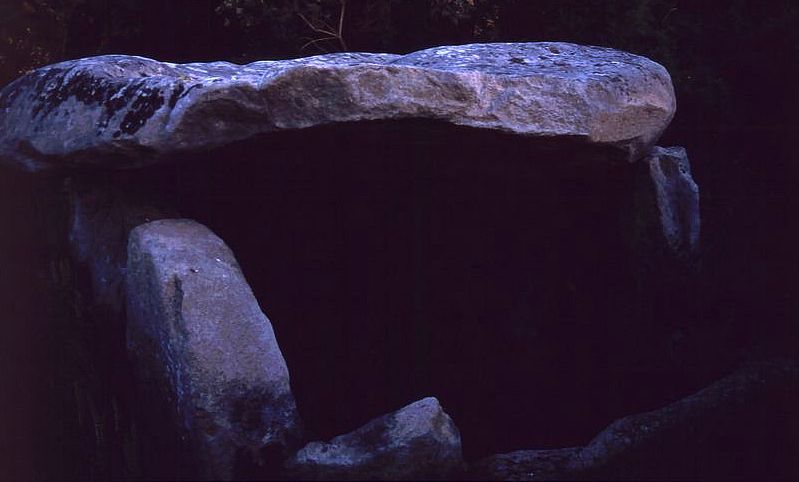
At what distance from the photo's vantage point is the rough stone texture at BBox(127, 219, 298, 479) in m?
3.07

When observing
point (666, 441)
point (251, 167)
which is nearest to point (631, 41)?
point (251, 167)

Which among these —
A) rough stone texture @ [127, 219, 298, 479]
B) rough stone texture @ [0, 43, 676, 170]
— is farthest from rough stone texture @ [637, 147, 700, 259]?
rough stone texture @ [127, 219, 298, 479]

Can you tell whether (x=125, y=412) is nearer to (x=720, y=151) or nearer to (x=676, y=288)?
(x=676, y=288)

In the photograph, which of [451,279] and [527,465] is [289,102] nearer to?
[527,465]

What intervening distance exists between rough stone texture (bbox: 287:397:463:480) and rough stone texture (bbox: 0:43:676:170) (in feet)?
3.16

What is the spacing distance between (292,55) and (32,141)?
368cm

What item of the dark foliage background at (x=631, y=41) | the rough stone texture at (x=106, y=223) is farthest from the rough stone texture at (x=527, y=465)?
the dark foliage background at (x=631, y=41)

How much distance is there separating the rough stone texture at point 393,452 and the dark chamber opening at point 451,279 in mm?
944

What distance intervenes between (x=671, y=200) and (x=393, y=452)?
2306 millimetres

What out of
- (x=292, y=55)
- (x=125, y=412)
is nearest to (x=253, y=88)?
(x=125, y=412)

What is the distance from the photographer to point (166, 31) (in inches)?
281

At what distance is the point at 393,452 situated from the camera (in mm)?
3000

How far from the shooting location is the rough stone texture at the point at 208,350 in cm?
307

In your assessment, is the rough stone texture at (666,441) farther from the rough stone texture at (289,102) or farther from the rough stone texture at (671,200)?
the rough stone texture at (289,102)
